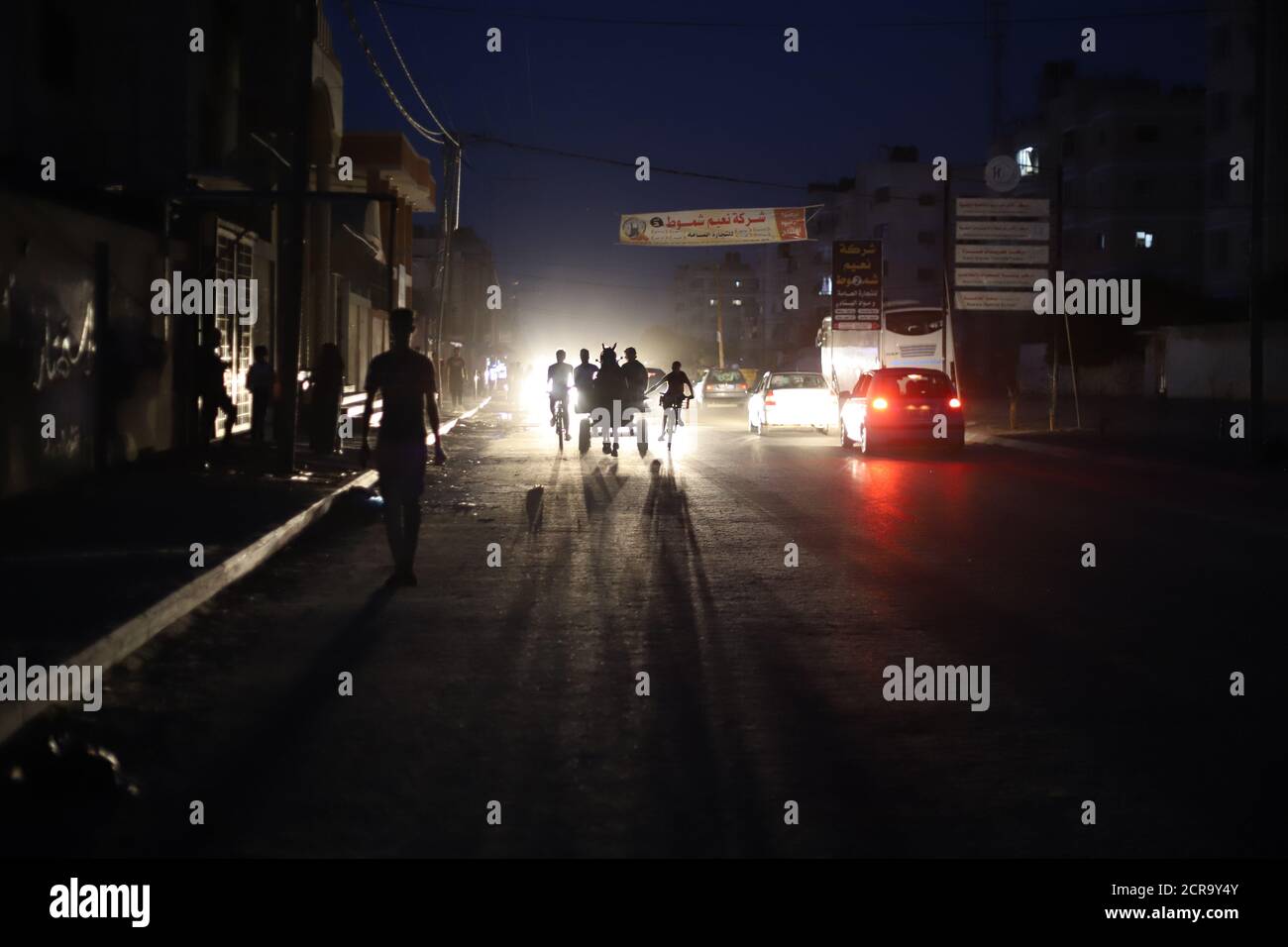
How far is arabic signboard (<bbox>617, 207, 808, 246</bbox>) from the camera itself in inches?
1860

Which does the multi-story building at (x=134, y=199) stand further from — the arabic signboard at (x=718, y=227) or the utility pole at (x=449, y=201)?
the arabic signboard at (x=718, y=227)

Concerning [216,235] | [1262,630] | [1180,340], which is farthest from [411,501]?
[1180,340]

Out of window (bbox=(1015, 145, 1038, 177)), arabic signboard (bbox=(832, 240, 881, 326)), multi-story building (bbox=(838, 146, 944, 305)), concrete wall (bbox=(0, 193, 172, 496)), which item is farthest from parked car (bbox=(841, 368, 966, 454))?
multi-story building (bbox=(838, 146, 944, 305))

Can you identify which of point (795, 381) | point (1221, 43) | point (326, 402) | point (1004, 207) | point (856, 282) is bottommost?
point (326, 402)

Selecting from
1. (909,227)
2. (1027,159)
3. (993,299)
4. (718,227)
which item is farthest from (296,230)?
(909,227)

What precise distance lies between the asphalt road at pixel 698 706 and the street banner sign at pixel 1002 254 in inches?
866

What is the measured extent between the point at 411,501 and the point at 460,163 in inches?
1304

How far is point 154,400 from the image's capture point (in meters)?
21.1

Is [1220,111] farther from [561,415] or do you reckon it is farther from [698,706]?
[698,706]

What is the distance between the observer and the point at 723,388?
56594 millimetres

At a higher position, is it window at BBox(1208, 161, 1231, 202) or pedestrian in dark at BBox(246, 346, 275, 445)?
window at BBox(1208, 161, 1231, 202)

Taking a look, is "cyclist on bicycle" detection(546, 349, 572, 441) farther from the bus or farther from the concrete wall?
the bus

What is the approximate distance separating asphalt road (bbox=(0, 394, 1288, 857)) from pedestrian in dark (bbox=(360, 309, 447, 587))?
16.2 inches

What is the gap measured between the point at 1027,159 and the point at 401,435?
78056 mm
